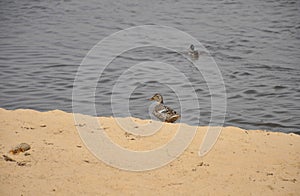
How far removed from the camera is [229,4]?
18.3 metres

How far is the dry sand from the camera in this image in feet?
14.8

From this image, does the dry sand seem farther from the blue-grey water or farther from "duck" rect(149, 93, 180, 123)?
the blue-grey water

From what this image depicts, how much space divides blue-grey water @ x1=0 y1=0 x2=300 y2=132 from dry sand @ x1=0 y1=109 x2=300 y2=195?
257 centimetres

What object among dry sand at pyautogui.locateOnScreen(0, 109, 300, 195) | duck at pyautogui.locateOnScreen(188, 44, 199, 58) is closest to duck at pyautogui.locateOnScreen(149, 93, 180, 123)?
dry sand at pyautogui.locateOnScreen(0, 109, 300, 195)

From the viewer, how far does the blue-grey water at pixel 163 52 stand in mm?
9281

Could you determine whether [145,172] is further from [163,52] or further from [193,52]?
[163,52]

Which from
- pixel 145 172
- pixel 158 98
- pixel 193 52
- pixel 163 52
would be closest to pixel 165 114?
pixel 158 98

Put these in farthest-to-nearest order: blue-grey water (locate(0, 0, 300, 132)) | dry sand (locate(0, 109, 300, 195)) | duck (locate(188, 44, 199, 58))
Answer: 1. duck (locate(188, 44, 199, 58))
2. blue-grey water (locate(0, 0, 300, 132))
3. dry sand (locate(0, 109, 300, 195))

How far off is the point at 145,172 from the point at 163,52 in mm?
8516

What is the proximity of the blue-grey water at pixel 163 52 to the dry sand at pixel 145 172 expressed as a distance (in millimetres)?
2573

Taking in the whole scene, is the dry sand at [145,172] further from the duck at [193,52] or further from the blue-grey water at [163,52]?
the duck at [193,52]

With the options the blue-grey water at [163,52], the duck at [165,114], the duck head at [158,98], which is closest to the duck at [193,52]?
the blue-grey water at [163,52]

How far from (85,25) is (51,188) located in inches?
475

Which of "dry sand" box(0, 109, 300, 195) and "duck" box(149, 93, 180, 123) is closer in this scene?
"dry sand" box(0, 109, 300, 195)
